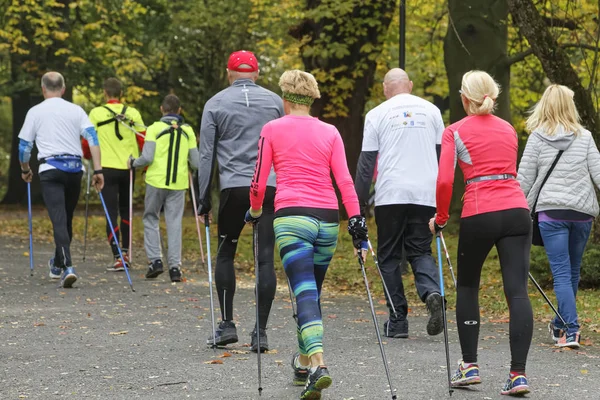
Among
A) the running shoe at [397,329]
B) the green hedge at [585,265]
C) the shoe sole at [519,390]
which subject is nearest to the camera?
the shoe sole at [519,390]

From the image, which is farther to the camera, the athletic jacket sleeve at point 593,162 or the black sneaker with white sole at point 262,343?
the athletic jacket sleeve at point 593,162

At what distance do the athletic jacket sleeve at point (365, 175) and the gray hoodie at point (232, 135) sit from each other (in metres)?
1.05

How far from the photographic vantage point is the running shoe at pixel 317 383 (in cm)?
612

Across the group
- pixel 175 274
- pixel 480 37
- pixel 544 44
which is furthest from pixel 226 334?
pixel 480 37

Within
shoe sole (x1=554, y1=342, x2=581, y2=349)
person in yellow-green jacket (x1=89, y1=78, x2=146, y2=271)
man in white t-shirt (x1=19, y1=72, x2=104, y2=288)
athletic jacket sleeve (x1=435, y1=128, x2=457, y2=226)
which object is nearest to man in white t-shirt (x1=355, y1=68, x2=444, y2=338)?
shoe sole (x1=554, y1=342, x2=581, y2=349)

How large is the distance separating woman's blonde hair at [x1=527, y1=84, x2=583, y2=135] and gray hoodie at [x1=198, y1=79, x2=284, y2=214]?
6.35ft

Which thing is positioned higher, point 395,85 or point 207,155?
point 395,85

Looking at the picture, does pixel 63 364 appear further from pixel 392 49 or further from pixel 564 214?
pixel 392 49

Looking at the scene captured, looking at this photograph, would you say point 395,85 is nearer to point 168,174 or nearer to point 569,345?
point 569,345

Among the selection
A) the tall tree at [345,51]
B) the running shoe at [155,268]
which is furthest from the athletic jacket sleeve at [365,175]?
the tall tree at [345,51]

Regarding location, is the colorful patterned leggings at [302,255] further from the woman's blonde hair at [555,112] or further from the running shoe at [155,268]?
the running shoe at [155,268]

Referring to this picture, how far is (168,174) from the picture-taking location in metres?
13.4

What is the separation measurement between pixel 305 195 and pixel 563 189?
2.79 meters

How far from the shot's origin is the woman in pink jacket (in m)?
6.53
